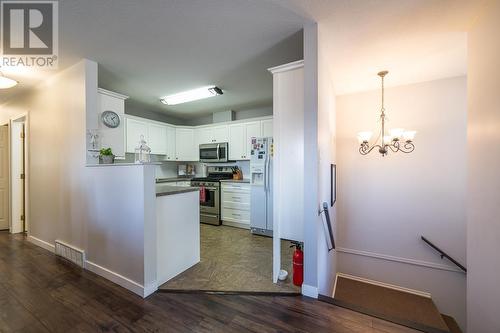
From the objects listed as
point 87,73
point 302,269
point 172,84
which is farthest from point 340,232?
point 87,73

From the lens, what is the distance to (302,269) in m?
2.11

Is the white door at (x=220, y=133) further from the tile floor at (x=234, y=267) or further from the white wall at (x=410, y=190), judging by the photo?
the white wall at (x=410, y=190)

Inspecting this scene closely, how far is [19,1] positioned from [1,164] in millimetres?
4202

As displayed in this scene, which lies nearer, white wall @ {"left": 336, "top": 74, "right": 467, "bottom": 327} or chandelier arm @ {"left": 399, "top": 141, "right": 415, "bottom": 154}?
white wall @ {"left": 336, "top": 74, "right": 467, "bottom": 327}

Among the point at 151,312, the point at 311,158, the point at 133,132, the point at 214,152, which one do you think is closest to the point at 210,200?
the point at 214,152

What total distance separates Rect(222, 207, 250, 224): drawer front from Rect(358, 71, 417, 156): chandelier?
2518 millimetres

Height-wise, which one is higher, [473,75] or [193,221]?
[473,75]

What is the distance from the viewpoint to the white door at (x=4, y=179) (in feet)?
13.5

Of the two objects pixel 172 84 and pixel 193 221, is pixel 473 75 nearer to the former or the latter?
pixel 193 221

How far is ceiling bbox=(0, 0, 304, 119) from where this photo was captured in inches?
67.9

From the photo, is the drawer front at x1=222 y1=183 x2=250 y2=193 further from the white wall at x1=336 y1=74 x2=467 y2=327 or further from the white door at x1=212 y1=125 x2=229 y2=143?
the white wall at x1=336 y1=74 x2=467 y2=327

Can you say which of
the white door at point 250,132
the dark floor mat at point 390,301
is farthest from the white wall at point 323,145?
the white door at point 250,132

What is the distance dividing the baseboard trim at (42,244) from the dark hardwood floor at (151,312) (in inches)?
32.7

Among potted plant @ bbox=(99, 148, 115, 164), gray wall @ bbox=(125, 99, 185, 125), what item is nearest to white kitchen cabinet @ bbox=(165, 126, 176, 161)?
gray wall @ bbox=(125, 99, 185, 125)
